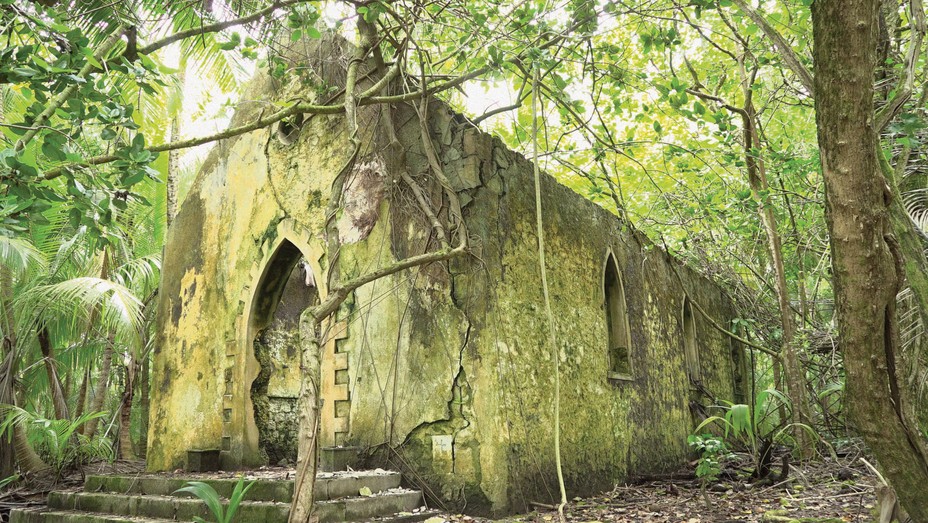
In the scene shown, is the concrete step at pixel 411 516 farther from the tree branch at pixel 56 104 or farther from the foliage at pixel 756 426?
the tree branch at pixel 56 104

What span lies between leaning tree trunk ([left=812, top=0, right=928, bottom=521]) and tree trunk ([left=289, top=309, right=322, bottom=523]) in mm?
2855

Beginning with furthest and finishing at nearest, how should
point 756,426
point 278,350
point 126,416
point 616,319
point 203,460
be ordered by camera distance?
point 126,416
point 278,350
point 616,319
point 203,460
point 756,426

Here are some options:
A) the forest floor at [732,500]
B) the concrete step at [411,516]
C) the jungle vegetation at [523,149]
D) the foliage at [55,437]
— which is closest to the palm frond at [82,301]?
the jungle vegetation at [523,149]

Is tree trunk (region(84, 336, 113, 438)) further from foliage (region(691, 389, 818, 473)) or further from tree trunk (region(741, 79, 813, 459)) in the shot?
tree trunk (region(741, 79, 813, 459))

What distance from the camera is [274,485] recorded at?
524cm

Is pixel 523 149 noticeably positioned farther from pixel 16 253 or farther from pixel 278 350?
pixel 16 253

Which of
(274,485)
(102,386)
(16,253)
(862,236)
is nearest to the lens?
(862,236)

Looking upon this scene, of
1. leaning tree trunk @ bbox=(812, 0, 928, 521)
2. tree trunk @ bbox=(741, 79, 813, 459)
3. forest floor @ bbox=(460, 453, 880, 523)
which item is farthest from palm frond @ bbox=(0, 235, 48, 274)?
tree trunk @ bbox=(741, 79, 813, 459)

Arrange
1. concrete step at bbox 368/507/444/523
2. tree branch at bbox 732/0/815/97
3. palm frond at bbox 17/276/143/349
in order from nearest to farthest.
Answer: tree branch at bbox 732/0/815/97, concrete step at bbox 368/507/444/523, palm frond at bbox 17/276/143/349

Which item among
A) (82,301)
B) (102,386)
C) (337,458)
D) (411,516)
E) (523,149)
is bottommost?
(411,516)

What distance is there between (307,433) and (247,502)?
4.25 ft

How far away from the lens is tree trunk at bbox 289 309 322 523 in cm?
415

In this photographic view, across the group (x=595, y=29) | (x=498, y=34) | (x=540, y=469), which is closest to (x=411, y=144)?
(x=498, y=34)

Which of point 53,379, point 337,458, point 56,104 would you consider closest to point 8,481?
point 53,379
